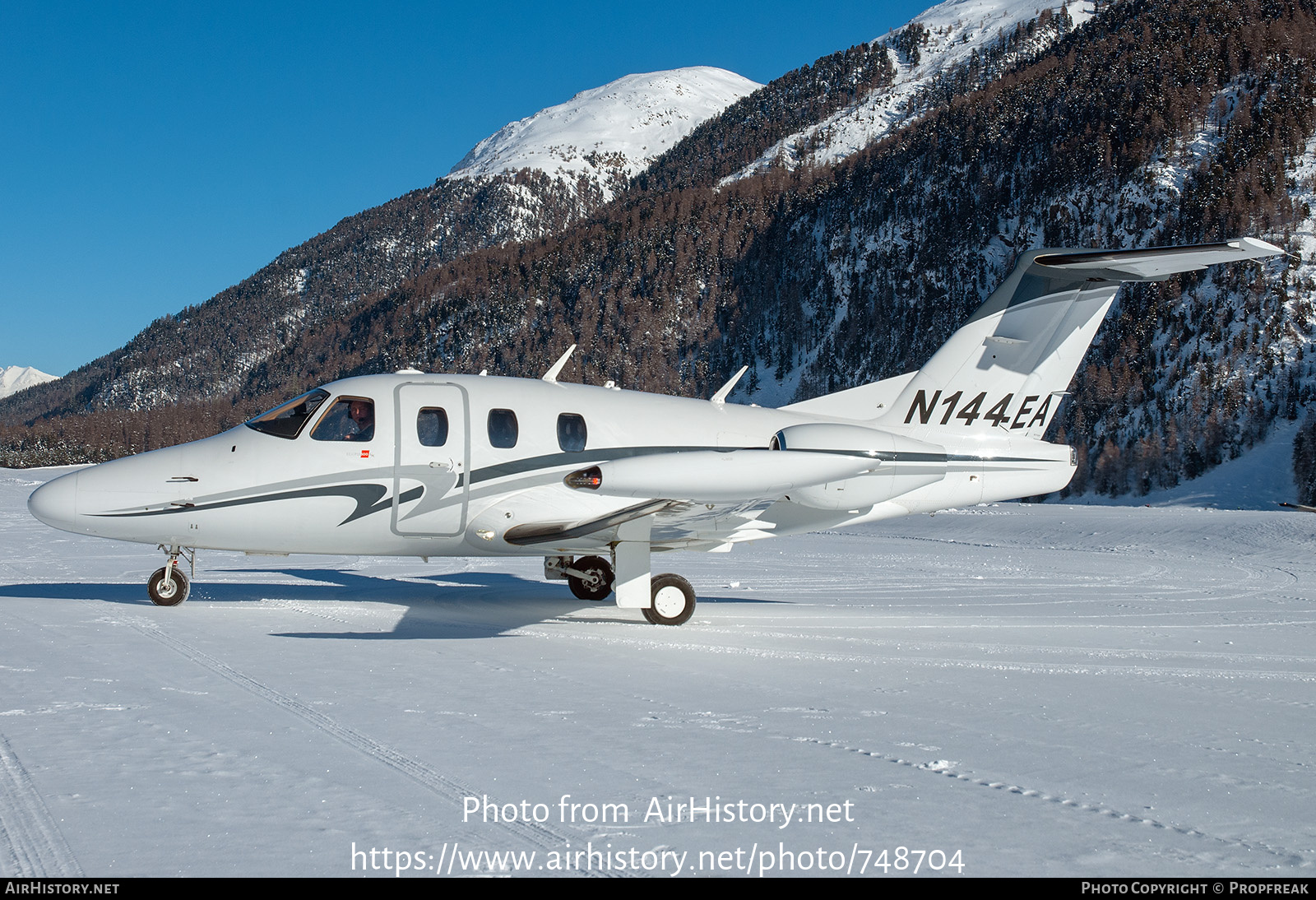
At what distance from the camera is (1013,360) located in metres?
12.1

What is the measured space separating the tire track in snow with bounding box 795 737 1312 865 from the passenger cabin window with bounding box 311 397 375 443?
706 cm

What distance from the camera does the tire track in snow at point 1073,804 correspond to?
3715 mm

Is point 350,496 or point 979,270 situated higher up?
point 979,270

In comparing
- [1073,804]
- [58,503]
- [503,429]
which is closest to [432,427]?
[503,429]

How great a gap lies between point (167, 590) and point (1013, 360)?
10.7 m

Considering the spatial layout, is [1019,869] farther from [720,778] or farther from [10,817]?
[10,817]

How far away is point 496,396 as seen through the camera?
1122 centimetres

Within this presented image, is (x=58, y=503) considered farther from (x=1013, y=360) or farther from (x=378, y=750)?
(x=1013, y=360)

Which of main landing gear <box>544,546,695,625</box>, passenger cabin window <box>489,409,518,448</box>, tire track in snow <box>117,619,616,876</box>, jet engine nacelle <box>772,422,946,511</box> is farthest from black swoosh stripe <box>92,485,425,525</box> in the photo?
jet engine nacelle <box>772,422,946,511</box>

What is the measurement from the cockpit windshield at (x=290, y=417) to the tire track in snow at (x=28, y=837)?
6.62 metres

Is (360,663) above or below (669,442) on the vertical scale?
below

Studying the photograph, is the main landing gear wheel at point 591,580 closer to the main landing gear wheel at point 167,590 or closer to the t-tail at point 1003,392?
the t-tail at point 1003,392
